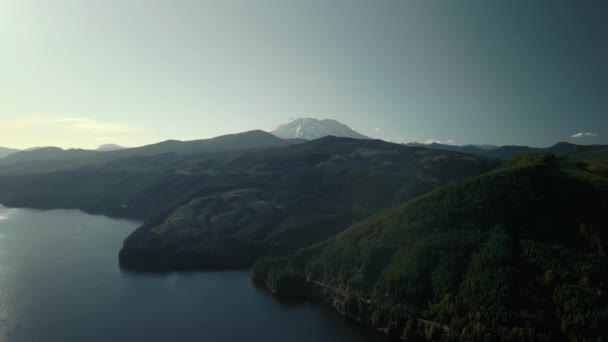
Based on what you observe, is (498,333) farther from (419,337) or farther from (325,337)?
(325,337)

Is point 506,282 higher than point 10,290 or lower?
higher

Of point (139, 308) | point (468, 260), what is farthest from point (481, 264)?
point (139, 308)

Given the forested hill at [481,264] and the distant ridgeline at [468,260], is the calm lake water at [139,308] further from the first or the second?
the forested hill at [481,264]

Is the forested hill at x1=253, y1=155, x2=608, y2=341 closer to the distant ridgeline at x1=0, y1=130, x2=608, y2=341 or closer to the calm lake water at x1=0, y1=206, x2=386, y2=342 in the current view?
the distant ridgeline at x1=0, y1=130, x2=608, y2=341

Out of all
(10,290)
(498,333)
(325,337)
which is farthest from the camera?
(10,290)

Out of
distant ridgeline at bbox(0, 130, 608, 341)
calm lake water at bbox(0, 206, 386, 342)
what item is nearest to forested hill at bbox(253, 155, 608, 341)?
distant ridgeline at bbox(0, 130, 608, 341)

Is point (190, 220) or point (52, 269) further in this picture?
point (190, 220)

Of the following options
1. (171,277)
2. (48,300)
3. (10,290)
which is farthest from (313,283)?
(10,290)
